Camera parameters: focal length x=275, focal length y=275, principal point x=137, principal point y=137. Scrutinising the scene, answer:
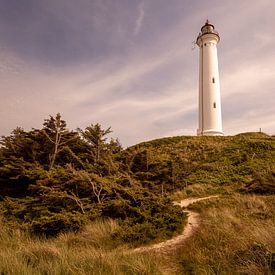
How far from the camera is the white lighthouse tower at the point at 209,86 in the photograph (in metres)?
31.7

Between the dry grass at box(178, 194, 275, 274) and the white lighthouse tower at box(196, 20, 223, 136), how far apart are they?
944 inches

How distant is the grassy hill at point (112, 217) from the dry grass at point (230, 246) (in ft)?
→ 0.07

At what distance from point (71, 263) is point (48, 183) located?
5.29 meters

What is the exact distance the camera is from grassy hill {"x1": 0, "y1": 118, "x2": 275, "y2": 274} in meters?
4.68

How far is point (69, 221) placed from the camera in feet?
24.7

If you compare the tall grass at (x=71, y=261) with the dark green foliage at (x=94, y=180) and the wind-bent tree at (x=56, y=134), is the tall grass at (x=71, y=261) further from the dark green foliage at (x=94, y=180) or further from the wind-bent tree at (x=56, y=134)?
the wind-bent tree at (x=56, y=134)

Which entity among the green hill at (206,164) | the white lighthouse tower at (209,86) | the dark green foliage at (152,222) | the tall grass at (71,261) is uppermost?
the white lighthouse tower at (209,86)

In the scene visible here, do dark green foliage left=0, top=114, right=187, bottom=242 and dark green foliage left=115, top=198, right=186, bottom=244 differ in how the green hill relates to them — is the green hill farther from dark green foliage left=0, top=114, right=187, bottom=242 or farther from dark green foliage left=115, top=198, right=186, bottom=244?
dark green foliage left=115, top=198, right=186, bottom=244

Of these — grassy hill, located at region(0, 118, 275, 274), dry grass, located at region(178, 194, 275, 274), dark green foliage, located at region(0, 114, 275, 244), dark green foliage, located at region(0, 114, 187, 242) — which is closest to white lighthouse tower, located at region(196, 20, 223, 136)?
dark green foliage, located at region(0, 114, 275, 244)

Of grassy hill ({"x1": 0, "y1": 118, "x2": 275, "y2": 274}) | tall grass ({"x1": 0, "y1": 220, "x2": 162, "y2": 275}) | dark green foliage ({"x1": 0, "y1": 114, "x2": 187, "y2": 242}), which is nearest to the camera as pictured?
tall grass ({"x1": 0, "y1": 220, "x2": 162, "y2": 275})

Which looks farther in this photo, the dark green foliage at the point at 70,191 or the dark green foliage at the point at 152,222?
the dark green foliage at the point at 70,191

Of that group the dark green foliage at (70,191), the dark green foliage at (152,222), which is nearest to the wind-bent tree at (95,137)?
the dark green foliage at (70,191)

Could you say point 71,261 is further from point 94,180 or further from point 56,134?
point 56,134

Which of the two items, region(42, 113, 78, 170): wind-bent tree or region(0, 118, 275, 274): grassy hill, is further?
region(42, 113, 78, 170): wind-bent tree
